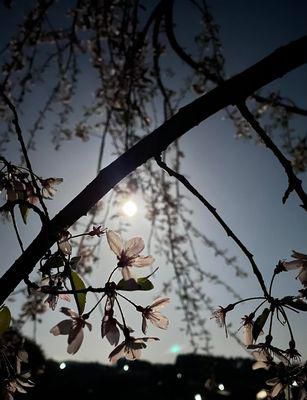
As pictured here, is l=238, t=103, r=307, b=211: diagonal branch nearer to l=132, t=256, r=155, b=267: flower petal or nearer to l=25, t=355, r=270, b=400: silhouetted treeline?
l=132, t=256, r=155, b=267: flower petal

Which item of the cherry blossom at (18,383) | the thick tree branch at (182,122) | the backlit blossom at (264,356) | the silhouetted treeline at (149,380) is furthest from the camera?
the silhouetted treeline at (149,380)

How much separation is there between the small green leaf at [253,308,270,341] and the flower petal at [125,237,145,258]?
358mm

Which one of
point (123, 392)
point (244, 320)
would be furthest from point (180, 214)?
point (123, 392)

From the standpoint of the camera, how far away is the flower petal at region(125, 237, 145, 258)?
104 centimetres

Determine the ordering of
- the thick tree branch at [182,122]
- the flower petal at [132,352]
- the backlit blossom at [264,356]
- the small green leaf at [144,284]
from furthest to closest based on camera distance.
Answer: the backlit blossom at [264,356], the flower petal at [132,352], the small green leaf at [144,284], the thick tree branch at [182,122]

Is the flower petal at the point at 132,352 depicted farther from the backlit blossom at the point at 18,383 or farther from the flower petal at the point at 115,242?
the backlit blossom at the point at 18,383

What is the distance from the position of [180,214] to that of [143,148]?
3.45 metres

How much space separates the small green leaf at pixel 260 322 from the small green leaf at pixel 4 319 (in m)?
0.62

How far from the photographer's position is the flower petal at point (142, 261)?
1045 millimetres

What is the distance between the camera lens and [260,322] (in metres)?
1.03

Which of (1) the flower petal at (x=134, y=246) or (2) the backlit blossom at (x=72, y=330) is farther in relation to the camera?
(1) the flower petal at (x=134, y=246)

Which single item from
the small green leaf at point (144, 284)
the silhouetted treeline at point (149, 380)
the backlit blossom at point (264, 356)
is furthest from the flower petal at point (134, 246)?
the silhouetted treeline at point (149, 380)

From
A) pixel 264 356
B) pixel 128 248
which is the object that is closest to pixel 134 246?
pixel 128 248

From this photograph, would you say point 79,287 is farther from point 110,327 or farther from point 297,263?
point 297,263
